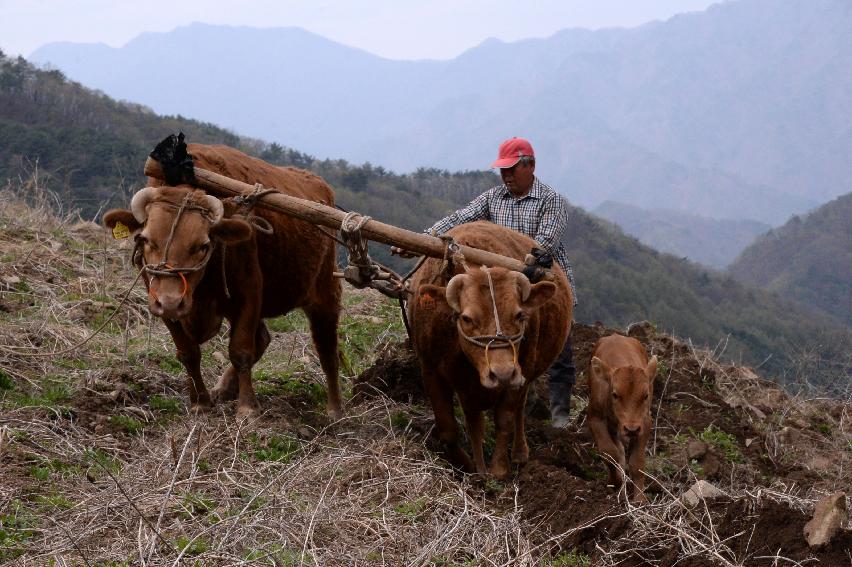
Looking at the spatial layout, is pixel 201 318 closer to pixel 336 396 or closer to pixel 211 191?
pixel 211 191

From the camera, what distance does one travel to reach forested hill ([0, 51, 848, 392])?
2709 cm

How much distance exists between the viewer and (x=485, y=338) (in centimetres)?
629

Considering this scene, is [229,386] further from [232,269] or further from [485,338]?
[485,338]

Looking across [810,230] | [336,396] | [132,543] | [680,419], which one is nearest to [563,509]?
[132,543]

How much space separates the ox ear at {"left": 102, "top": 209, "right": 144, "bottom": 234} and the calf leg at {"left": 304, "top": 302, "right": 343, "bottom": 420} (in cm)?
228

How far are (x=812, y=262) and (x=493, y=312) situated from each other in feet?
197

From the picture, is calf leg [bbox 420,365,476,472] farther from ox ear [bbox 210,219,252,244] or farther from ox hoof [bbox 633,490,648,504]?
ox ear [bbox 210,219,252,244]

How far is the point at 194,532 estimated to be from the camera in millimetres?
5062

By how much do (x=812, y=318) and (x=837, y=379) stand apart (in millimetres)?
32457

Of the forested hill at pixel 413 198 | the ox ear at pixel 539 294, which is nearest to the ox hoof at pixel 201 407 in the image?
the ox ear at pixel 539 294

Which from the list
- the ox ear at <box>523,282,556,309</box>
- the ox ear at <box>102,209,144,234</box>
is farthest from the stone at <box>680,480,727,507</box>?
the ox ear at <box>102,209,144,234</box>

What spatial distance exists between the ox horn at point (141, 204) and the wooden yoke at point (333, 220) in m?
0.32

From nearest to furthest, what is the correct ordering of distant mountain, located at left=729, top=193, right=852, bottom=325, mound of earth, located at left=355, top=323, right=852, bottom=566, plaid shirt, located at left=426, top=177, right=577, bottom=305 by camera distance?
mound of earth, located at left=355, top=323, right=852, bottom=566 < plaid shirt, located at left=426, top=177, right=577, bottom=305 < distant mountain, located at left=729, top=193, right=852, bottom=325

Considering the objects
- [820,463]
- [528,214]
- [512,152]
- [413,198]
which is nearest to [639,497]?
[528,214]
